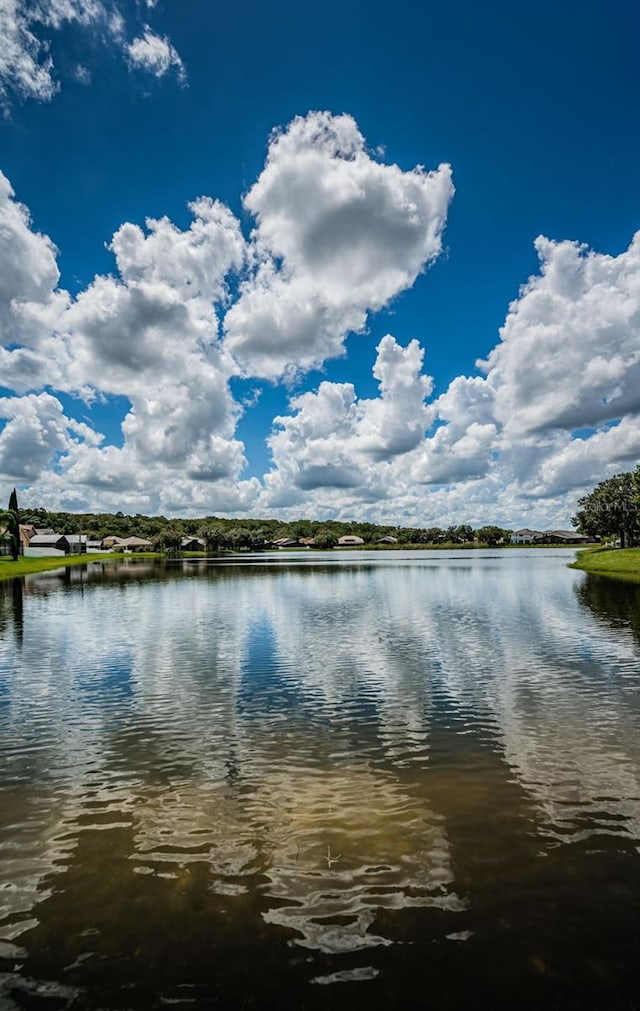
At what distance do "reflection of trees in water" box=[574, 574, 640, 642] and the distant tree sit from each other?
59069mm

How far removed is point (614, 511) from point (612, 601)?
88.5m

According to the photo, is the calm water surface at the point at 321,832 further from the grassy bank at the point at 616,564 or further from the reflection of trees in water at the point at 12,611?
the grassy bank at the point at 616,564

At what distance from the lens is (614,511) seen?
126 meters

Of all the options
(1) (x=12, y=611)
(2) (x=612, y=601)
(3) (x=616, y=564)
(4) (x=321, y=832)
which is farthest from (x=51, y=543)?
(4) (x=321, y=832)

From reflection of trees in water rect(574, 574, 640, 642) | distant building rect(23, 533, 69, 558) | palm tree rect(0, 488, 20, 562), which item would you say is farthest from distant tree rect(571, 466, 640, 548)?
distant building rect(23, 533, 69, 558)

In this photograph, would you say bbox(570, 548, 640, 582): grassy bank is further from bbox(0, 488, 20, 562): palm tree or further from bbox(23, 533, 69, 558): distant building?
bbox(23, 533, 69, 558): distant building

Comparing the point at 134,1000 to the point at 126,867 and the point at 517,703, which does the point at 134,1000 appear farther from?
the point at 517,703

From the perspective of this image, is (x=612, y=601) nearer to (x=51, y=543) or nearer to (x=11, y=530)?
(x=11, y=530)

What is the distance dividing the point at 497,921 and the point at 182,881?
18.0ft

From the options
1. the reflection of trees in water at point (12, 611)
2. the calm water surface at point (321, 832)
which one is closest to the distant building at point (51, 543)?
the reflection of trees in water at point (12, 611)

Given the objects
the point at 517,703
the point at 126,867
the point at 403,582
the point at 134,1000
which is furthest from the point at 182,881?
the point at 403,582

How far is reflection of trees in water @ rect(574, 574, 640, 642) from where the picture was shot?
37.8 m

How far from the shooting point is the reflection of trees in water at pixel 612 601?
3781cm

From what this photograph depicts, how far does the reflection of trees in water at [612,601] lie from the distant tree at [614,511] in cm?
5907
